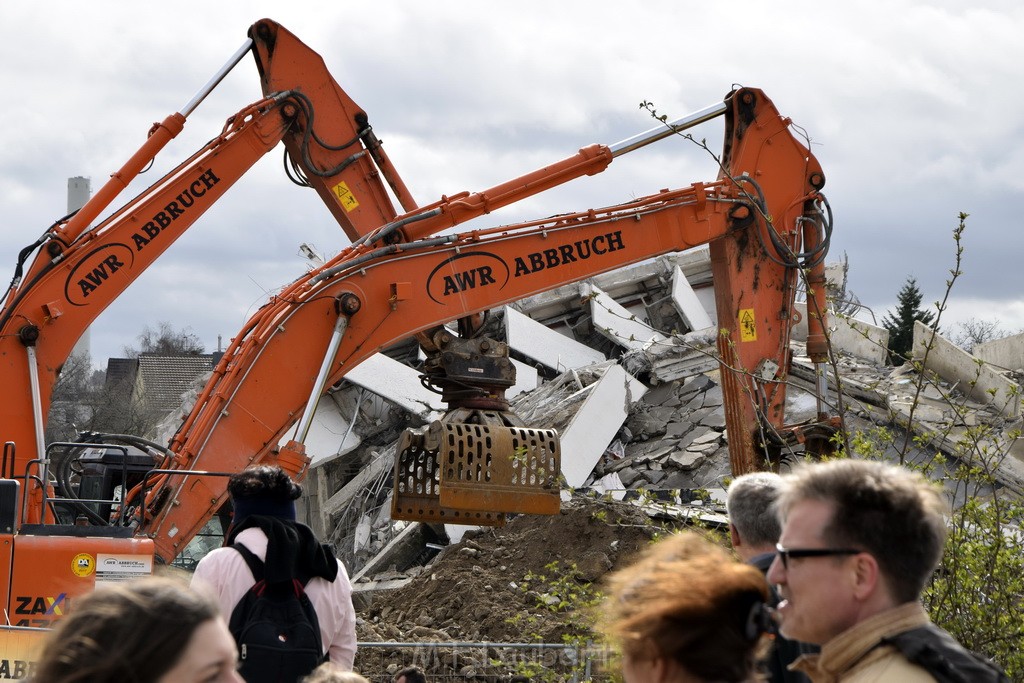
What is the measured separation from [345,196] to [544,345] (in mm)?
9358

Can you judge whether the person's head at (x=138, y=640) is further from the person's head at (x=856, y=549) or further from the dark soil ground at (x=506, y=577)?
the dark soil ground at (x=506, y=577)

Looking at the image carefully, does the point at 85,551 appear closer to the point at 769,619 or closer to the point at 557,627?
the point at 557,627

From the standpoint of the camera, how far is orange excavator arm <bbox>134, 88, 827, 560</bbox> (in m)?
9.19

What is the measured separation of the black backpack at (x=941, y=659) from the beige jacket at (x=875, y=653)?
0.04 feet

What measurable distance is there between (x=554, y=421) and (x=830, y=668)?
14.3 m

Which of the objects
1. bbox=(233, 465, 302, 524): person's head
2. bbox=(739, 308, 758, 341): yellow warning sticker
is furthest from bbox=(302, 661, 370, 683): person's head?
bbox=(739, 308, 758, 341): yellow warning sticker

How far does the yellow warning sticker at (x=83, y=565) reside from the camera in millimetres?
7334

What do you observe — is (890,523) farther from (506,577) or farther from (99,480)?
(506,577)

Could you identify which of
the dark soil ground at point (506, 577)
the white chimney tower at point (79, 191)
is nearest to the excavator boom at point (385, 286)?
the dark soil ground at point (506, 577)

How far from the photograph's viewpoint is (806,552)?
267 centimetres

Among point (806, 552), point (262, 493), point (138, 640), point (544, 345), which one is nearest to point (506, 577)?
point (544, 345)

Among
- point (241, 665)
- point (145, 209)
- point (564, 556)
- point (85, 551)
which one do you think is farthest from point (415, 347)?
point (241, 665)

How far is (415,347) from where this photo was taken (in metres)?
19.9

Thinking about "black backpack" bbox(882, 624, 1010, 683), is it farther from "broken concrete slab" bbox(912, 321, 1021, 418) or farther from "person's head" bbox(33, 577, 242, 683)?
"broken concrete slab" bbox(912, 321, 1021, 418)
